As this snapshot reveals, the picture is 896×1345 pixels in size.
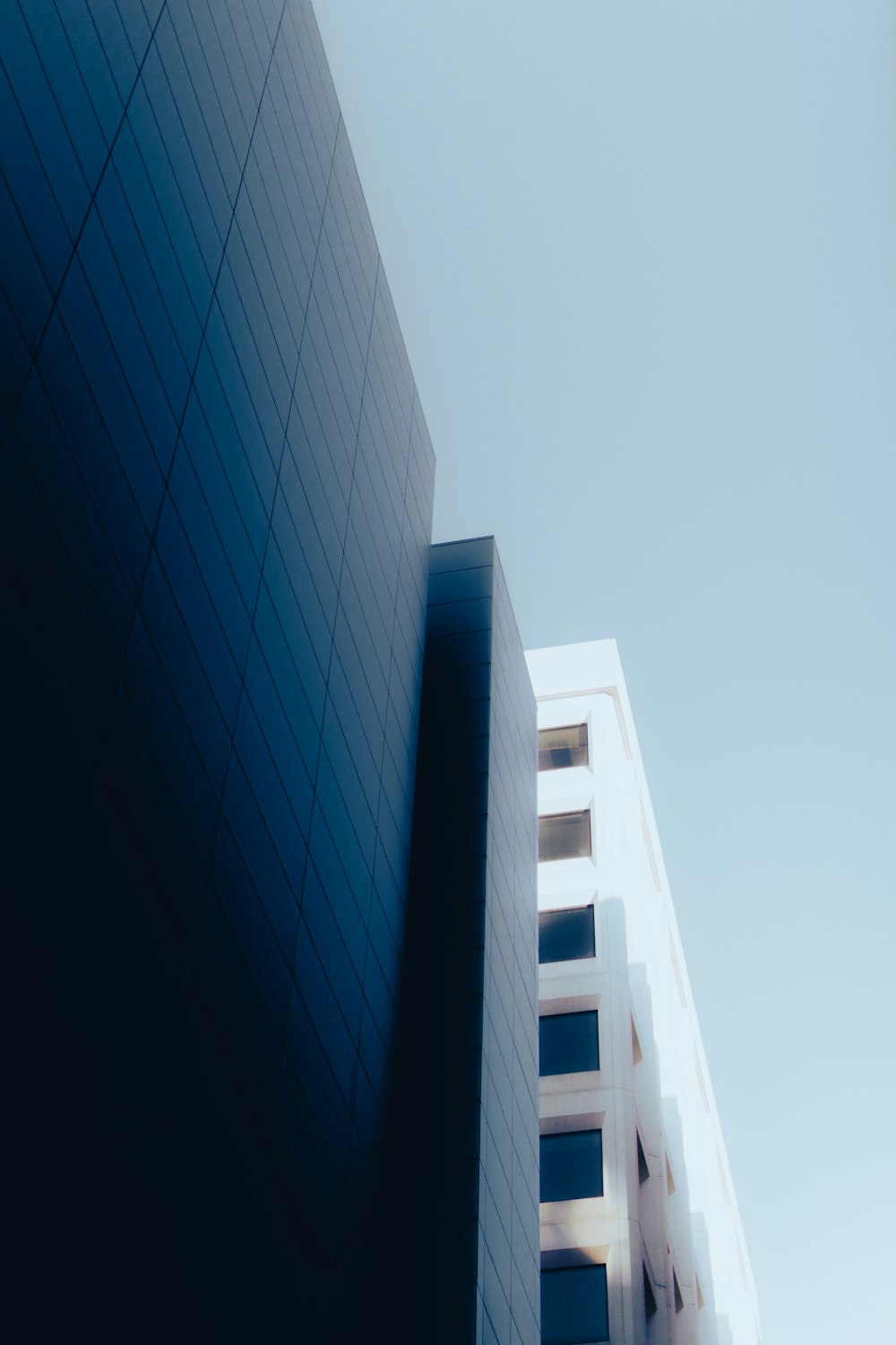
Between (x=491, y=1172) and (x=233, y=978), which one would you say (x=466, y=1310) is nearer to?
(x=491, y=1172)

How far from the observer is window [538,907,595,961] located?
45.6 m

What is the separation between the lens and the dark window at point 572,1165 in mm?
39438

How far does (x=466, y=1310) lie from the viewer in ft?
69.2

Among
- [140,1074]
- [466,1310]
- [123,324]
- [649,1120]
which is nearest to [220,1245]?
[140,1074]

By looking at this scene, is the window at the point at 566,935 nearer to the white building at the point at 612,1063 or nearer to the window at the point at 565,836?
the white building at the point at 612,1063

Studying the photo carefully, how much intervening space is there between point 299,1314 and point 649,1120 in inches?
1226

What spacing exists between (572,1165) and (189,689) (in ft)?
97.6

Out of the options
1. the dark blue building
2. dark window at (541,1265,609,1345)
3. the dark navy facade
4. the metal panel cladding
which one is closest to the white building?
dark window at (541,1265,609,1345)

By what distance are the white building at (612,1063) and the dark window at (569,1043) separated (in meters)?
0.05

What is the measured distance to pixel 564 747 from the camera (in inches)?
2069

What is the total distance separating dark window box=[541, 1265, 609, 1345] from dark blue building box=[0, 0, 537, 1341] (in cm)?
1420

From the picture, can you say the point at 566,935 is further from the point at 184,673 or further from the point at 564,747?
the point at 184,673

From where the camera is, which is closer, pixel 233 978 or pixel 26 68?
pixel 26 68

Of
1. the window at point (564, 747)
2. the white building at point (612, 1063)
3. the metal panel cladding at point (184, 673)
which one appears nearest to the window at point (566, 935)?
the white building at point (612, 1063)
